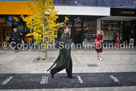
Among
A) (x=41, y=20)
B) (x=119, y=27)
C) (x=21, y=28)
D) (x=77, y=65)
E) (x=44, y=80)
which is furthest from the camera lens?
(x=119, y=27)

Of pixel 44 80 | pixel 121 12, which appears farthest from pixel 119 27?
pixel 44 80

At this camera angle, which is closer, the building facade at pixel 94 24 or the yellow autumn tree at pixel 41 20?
the yellow autumn tree at pixel 41 20

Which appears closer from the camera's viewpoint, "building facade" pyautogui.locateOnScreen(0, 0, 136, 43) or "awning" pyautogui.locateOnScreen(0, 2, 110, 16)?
"awning" pyautogui.locateOnScreen(0, 2, 110, 16)

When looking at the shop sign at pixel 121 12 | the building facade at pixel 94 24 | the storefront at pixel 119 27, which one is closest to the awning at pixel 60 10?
the shop sign at pixel 121 12

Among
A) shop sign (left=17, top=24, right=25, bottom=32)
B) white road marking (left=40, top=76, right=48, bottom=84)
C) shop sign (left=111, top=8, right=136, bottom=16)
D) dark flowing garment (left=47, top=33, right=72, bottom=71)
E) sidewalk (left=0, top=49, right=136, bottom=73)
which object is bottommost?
white road marking (left=40, top=76, right=48, bottom=84)

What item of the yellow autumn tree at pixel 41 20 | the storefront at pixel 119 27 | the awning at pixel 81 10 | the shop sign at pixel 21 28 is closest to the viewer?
the yellow autumn tree at pixel 41 20

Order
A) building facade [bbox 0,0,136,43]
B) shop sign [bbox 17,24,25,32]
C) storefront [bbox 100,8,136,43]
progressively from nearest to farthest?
building facade [bbox 0,0,136,43], shop sign [bbox 17,24,25,32], storefront [bbox 100,8,136,43]

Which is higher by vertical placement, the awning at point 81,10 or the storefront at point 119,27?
the awning at point 81,10

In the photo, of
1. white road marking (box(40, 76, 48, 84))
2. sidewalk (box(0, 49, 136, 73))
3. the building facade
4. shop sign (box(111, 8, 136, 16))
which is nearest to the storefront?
the building facade

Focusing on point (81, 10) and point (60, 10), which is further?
point (81, 10)

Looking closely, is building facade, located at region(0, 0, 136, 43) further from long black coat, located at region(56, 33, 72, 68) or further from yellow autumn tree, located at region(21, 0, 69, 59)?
long black coat, located at region(56, 33, 72, 68)

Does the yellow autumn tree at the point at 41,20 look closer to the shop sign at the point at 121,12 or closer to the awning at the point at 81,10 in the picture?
the awning at the point at 81,10

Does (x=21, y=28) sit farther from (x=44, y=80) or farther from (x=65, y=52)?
(x=65, y=52)

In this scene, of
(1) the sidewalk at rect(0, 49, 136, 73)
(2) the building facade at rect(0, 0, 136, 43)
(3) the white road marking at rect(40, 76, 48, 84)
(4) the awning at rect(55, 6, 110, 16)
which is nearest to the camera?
(3) the white road marking at rect(40, 76, 48, 84)
